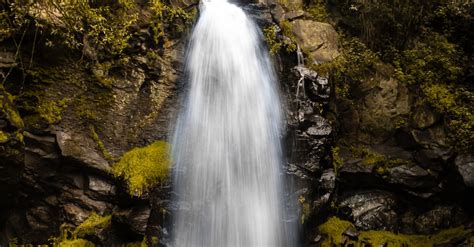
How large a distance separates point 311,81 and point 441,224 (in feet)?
13.2

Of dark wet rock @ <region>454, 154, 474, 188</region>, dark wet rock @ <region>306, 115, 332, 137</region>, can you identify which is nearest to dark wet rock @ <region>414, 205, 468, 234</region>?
dark wet rock @ <region>454, 154, 474, 188</region>

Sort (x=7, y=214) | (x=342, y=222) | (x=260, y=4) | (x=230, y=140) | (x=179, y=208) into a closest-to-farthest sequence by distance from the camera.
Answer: (x=7, y=214) → (x=179, y=208) → (x=230, y=140) → (x=342, y=222) → (x=260, y=4)

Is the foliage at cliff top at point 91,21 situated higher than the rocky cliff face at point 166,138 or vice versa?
the foliage at cliff top at point 91,21

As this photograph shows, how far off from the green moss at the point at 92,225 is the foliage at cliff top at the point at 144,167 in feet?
2.11

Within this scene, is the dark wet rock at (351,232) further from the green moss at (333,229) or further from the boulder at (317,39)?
the boulder at (317,39)

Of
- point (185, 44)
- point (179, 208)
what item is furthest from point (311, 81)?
point (179, 208)

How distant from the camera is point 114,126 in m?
7.00

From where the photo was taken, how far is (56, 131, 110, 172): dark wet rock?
6258 mm

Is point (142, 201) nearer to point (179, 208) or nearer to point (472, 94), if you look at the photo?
point (179, 208)

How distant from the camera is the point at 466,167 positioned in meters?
7.68

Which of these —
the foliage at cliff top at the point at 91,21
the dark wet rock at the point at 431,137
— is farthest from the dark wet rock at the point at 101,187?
the dark wet rock at the point at 431,137

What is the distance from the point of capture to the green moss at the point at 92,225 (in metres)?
6.07

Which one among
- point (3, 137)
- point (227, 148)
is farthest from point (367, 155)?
point (3, 137)

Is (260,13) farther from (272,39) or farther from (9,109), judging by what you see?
(9,109)
